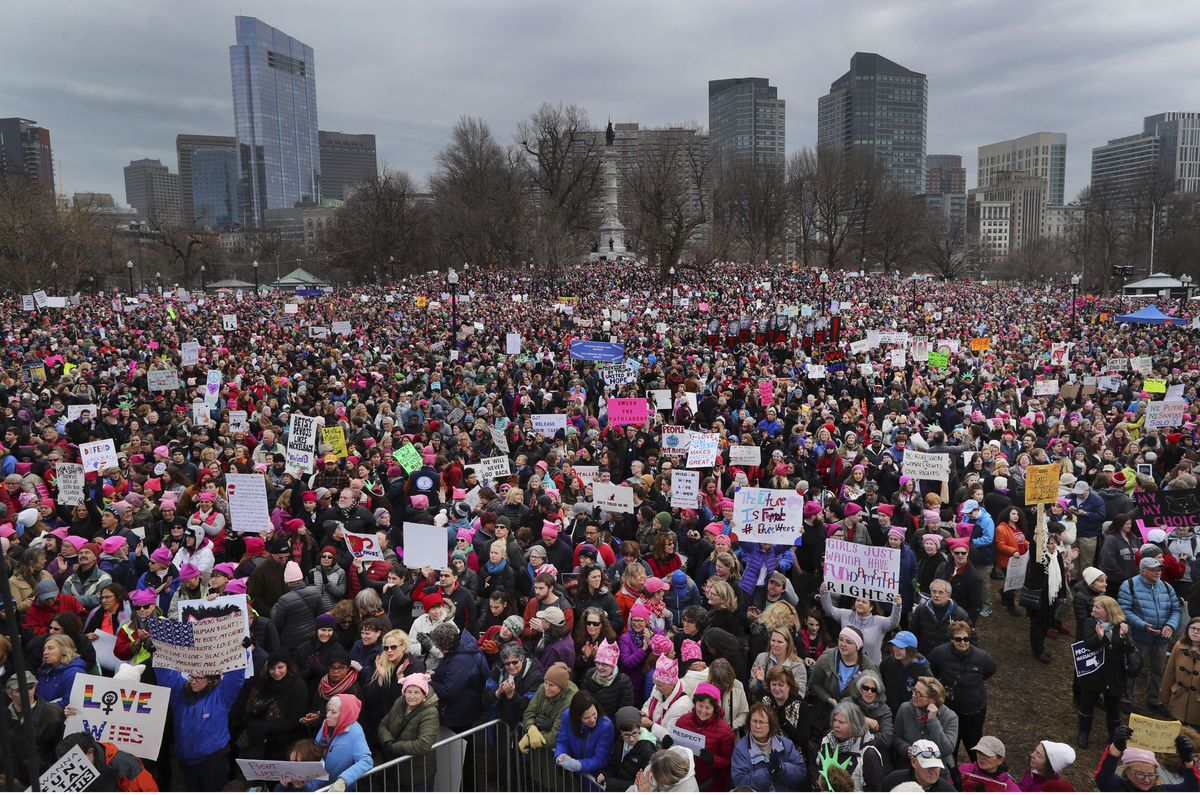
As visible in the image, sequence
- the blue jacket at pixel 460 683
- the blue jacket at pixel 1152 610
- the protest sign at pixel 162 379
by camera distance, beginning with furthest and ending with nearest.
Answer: the protest sign at pixel 162 379, the blue jacket at pixel 1152 610, the blue jacket at pixel 460 683

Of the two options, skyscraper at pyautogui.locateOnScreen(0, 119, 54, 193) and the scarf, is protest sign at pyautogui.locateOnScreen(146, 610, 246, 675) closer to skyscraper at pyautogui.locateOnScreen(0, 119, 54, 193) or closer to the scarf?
the scarf

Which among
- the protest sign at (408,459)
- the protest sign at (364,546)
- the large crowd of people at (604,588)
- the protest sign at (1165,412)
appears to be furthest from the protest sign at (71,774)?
the protest sign at (1165,412)

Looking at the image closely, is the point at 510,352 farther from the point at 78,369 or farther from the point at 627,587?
the point at 627,587

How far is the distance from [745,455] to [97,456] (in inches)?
363

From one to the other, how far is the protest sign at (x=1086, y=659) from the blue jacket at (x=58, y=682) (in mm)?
7670

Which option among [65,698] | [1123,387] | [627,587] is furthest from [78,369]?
[1123,387]

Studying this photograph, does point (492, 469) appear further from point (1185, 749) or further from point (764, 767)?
point (1185, 749)

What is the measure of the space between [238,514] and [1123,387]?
18.4 metres

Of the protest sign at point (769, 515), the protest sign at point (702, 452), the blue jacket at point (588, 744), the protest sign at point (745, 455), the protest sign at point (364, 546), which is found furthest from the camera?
the protest sign at point (745, 455)

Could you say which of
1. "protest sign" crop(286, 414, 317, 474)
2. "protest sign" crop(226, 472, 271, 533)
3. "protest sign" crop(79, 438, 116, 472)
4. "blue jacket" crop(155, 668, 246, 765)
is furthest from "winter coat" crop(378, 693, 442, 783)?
"protest sign" crop(79, 438, 116, 472)

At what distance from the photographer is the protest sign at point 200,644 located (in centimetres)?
525

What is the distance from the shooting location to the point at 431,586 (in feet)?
22.3

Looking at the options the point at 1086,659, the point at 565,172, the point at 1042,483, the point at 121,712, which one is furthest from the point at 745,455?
the point at 565,172

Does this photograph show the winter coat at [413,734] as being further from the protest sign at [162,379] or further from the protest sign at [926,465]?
the protest sign at [162,379]
